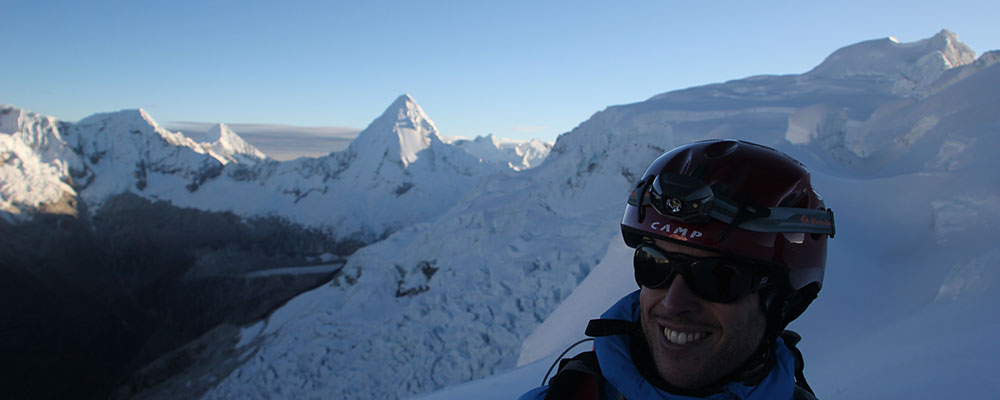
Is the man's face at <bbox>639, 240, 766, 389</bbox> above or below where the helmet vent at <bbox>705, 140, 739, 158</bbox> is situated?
below

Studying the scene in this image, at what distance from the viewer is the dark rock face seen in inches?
1927

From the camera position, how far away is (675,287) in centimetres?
151

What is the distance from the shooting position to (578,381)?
155 centimetres

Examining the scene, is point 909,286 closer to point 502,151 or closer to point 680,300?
point 680,300

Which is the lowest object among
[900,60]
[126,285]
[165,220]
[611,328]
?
[126,285]

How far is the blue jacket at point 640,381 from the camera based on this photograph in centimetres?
143

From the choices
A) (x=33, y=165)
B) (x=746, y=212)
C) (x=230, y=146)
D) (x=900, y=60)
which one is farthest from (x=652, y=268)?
(x=230, y=146)

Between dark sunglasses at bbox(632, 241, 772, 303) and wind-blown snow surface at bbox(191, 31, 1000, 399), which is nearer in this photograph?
Result: dark sunglasses at bbox(632, 241, 772, 303)

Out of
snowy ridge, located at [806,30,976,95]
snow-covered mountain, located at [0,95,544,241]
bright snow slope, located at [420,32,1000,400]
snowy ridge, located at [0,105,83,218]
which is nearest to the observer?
bright snow slope, located at [420,32,1000,400]

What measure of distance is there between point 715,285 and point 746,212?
0.94ft

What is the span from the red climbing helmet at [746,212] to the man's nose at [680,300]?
0.16m

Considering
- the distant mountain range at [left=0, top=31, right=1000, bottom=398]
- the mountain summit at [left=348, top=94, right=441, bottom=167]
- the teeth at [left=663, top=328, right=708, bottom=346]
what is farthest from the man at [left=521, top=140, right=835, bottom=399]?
the mountain summit at [left=348, top=94, right=441, bottom=167]

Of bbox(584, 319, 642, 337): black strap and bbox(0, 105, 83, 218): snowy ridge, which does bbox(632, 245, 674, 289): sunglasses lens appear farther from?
bbox(0, 105, 83, 218): snowy ridge

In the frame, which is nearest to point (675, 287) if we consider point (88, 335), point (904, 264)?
point (904, 264)
